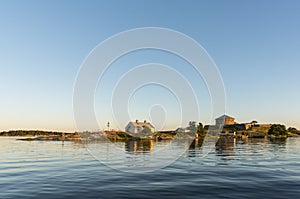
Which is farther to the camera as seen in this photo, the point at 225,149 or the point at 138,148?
the point at 138,148

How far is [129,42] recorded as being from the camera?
3756 cm

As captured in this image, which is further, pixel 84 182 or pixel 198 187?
pixel 84 182

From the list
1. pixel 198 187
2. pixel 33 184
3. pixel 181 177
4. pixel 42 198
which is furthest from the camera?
pixel 181 177

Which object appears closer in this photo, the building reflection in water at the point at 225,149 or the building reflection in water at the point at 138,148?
the building reflection in water at the point at 225,149

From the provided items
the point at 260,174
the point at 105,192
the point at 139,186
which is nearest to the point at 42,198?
the point at 105,192

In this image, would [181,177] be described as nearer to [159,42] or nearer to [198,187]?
[198,187]

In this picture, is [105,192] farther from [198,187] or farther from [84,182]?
[198,187]

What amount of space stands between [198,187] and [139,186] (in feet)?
20.8

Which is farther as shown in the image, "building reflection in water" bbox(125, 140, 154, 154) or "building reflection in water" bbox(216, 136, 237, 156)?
"building reflection in water" bbox(125, 140, 154, 154)

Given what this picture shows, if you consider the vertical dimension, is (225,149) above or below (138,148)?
above

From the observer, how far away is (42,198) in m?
20.9

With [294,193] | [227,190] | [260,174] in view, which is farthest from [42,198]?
[260,174]

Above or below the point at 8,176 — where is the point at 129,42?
above

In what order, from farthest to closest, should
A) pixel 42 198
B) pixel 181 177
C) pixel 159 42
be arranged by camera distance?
pixel 159 42 → pixel 181 177 → pixel 42 198
